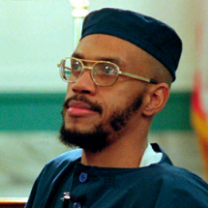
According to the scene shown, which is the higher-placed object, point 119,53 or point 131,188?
point 119,53

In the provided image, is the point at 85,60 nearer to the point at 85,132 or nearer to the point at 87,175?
A: the point at 85,132

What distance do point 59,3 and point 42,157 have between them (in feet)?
3.06

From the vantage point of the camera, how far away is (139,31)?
132 cm

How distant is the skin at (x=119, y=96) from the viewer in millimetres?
1255

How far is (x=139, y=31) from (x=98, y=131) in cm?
33

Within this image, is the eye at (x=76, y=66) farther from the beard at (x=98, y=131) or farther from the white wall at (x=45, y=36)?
the white wall at (x=45, y=36)

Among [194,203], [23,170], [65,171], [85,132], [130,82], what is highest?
[130,82]

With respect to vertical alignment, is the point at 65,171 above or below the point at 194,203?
below

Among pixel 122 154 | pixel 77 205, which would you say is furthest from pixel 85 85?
pixel 77 205

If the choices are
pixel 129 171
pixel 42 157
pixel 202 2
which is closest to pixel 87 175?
pixel 129 171

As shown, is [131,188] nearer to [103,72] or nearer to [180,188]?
[180,188]

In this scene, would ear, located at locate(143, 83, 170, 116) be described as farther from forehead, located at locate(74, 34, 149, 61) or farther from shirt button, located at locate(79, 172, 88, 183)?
shirt button, located at locate(79, 172, 88, 183)

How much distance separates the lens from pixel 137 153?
1326 mm

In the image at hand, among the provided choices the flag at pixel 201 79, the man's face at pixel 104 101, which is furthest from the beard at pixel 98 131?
the flag at pixel 201 79
